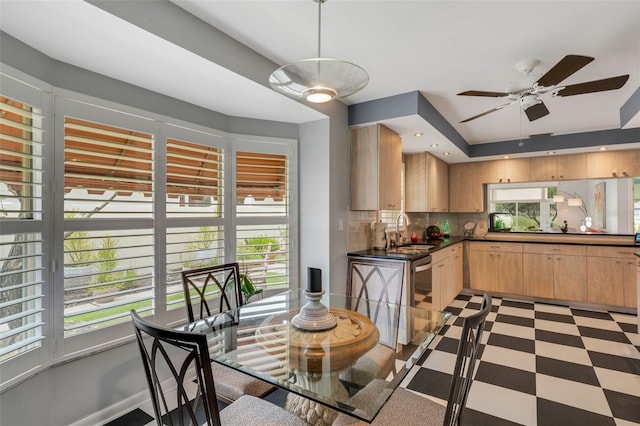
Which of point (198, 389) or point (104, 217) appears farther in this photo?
point (104, 217)

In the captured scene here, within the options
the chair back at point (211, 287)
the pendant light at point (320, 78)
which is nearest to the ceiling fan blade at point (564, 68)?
the pendant light at point (320, 78)

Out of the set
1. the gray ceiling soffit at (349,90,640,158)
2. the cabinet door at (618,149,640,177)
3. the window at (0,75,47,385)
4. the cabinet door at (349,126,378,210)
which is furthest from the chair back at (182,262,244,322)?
the cabinet door at (618,149,640,177)

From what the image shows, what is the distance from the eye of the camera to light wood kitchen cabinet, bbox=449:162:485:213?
5152 mm

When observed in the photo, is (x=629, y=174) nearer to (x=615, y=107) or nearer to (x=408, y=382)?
(x=615, y=107)

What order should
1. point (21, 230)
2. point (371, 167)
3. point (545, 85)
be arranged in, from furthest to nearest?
1. point (371, 167)
2. point (545, 85)
3. point (21, 230)

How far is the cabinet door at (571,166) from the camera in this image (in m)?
4.43

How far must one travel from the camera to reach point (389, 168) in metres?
3.30

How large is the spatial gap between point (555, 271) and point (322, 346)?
4407 millimetres

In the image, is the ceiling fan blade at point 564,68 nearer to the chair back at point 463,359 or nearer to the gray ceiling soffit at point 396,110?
the gray ceiling soffit at point 396,110

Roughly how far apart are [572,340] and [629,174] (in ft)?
8.74

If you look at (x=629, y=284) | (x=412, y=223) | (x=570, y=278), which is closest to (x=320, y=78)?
(x=412, y=223)

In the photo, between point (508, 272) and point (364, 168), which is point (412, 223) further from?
point (364, 168)

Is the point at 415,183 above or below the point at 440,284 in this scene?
above

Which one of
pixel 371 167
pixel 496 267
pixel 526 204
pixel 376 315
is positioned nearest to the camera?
pixel 376 315
